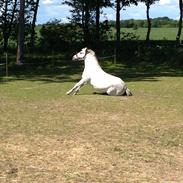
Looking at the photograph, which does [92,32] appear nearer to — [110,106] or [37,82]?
[37,82]

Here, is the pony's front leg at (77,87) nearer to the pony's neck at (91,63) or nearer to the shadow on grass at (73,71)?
the pony's neck at (91,63)

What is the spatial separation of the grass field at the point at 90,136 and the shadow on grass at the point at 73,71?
403 cm

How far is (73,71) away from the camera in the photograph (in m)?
23.0

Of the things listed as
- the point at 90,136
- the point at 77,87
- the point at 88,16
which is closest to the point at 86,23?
the point at 88,16

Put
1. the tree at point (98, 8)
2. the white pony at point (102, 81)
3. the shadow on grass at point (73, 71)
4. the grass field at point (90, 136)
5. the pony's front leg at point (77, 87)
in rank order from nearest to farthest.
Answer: the grass field at point (90, 136) < the white pony at point (102, 81) < the pony's front leg at point (77, 87) < the shadow on grass at point (73, 71) < the tree at point (98, 8)

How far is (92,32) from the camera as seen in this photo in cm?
3397

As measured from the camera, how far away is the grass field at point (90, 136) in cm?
645

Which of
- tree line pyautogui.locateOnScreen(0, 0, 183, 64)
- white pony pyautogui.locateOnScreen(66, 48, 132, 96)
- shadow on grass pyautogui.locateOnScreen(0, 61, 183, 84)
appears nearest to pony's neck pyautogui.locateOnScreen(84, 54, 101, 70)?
white pony pyautogui.locateOnScreen(66, 48, 132, 96)

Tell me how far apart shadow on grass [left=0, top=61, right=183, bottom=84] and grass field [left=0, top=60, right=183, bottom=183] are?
4.03 metres

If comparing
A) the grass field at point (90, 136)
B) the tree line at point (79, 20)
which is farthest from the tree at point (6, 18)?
the grass field at point (90, 136)

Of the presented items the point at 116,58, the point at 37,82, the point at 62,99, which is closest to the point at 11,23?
the point at 116,58

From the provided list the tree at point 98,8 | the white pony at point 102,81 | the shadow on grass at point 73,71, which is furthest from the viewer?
the tree at point 98,8

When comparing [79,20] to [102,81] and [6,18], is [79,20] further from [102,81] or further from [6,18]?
[102,81]

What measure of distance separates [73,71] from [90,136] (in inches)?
574
